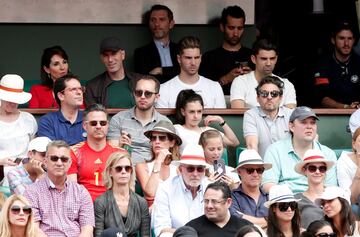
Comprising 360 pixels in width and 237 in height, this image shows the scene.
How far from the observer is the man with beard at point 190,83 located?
1580 cm

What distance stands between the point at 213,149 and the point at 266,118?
1.21 metres

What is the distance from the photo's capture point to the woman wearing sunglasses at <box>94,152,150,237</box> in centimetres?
1348

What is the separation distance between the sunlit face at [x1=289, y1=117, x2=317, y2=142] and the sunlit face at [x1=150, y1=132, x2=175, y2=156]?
4.46 ft

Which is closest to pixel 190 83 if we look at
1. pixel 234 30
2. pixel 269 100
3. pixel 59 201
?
pixel 269 100

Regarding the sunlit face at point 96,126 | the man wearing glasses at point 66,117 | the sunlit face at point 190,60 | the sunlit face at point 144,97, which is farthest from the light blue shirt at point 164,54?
the sunlit face at point 96,126

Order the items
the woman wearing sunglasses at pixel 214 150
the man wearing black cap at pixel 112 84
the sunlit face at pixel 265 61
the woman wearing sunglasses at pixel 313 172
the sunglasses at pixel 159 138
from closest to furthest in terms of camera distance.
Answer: the woman wearing sunglasses at pixel 313 172
the woman wearing sunglasses at pixel 214 150
the sunglasses at pixel 159 138
the man wearing black cap at pixel 112 84
the sunlit face at pixel 265 61

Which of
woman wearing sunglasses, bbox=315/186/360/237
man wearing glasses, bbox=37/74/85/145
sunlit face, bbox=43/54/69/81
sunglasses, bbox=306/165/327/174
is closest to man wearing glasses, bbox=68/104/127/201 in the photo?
man wearing glasses, bbox=37/74/85/145

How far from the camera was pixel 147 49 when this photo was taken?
17.3 meters

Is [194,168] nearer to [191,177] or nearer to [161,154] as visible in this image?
[191,177]

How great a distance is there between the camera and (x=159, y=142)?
1438 cm

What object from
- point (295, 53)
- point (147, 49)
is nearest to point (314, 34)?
point (295, 53)

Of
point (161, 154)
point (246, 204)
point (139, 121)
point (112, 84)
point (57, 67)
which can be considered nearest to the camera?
point (246, 204)

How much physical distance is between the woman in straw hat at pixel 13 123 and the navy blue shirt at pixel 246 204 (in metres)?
2.23

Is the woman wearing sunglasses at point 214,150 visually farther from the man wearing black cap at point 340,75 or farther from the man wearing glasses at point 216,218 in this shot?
the man wearing black cap at point 340,75
